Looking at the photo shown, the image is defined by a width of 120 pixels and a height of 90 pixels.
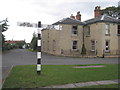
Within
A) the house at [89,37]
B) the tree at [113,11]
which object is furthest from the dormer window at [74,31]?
the tree at [113,11]

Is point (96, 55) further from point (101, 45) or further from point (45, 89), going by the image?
point (45, 89)

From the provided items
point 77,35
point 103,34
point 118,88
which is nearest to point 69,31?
point 77,35

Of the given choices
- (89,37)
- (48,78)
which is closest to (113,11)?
(89,37)

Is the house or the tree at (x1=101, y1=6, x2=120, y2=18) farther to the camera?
the tree at (x1=101, y1=6, x2=120, y2=18)

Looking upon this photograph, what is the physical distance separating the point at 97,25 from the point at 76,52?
20.5 feet

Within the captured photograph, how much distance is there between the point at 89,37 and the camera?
99.2 feet

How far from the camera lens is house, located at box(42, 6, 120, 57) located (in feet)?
89.8

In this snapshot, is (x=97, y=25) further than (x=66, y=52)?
No

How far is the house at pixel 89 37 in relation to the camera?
89.8 ft

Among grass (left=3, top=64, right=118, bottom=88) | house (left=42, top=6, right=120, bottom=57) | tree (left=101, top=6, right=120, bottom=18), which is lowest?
grass (left=3, top=64, right=118, bottom=88)

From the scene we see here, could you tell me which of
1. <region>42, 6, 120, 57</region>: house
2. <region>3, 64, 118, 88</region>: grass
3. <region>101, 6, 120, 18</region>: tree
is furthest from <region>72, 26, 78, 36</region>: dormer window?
<region>101, 6, 120, 18</region>: tree

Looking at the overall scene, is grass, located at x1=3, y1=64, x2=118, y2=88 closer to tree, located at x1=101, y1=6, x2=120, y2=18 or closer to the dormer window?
the dormer window

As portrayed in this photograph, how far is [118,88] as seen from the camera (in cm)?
604

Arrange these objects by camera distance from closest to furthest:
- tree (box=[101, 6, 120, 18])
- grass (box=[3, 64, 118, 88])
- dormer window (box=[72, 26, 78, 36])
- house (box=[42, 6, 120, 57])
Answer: grass (box=[3, 64, 118, 88]), house (box=[42, 6, 120, 57]), dormer window (box=[72, 26, 78, 36]), tree (box=[101, 6, 120, 18])
